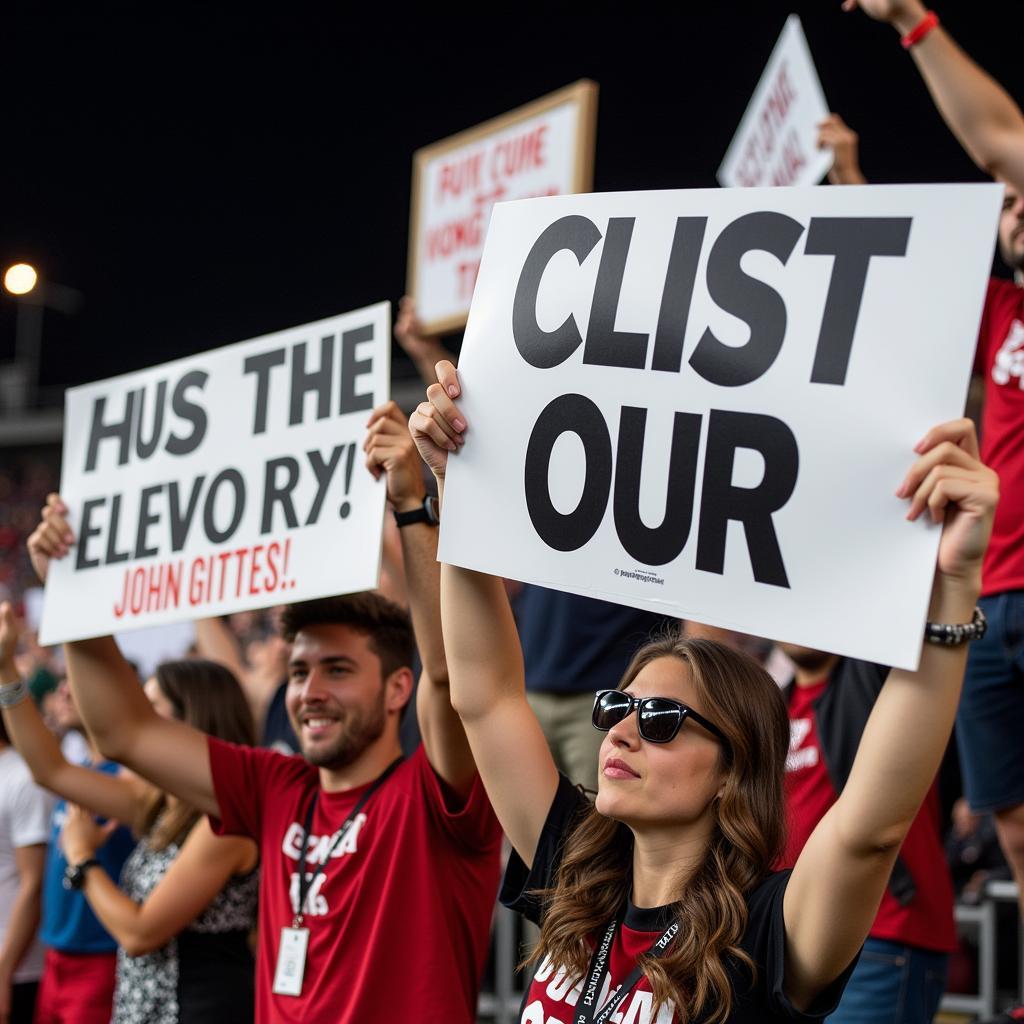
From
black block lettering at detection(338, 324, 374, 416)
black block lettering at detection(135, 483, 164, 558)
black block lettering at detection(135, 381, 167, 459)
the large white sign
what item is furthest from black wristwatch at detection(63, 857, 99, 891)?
the large white sign

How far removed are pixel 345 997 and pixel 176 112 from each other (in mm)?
15801

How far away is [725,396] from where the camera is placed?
1931 mm

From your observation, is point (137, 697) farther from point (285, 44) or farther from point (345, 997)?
point (285, 44)

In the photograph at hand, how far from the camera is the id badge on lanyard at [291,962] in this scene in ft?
8.92

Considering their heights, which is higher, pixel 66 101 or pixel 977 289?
pixel 66 101

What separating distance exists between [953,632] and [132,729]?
2056 mm

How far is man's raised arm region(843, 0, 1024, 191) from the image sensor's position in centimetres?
324

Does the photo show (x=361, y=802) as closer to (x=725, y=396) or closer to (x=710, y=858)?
(x=710, y=858)

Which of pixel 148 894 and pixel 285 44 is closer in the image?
pixel 148 894

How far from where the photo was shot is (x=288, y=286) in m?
20.4

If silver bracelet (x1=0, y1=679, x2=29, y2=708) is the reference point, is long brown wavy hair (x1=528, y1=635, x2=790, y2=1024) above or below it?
below

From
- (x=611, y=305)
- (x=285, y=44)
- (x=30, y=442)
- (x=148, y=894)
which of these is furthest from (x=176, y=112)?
(x=611, y=305)

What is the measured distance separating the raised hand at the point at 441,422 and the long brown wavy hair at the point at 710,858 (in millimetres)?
459

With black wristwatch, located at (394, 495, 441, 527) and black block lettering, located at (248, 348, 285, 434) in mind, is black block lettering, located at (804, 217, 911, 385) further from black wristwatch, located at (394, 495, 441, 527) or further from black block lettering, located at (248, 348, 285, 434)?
black block lettering, located at (248, 348, 285, 434)
